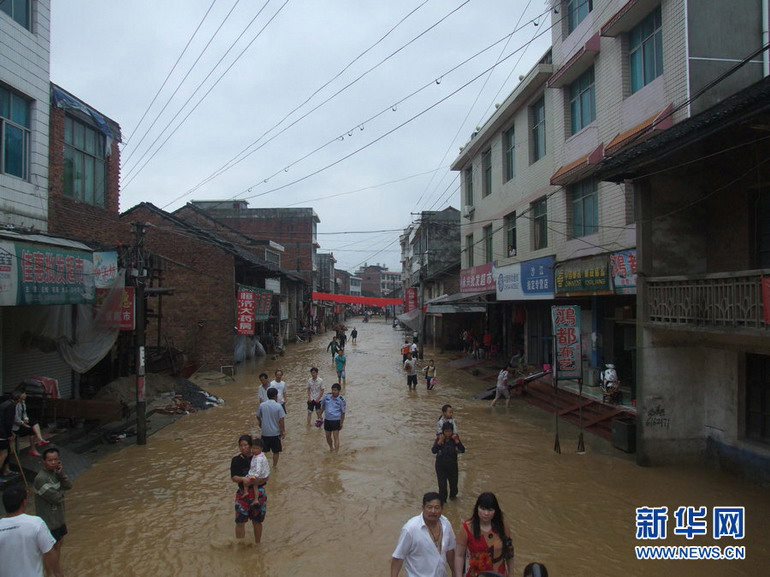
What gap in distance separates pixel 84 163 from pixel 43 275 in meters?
5.47

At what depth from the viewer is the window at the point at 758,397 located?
9961 mm

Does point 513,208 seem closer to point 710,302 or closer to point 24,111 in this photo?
point 710,302

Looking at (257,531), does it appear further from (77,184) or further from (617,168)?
(77,184)

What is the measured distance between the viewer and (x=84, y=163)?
14758 mm

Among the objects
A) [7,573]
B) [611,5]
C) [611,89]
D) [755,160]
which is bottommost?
[7,573]

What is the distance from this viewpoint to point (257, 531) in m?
7.19

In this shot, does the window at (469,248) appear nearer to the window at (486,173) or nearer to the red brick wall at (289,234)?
the window at (486,173)

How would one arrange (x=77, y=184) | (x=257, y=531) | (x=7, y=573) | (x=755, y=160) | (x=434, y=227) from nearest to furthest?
(x=7, y=573), (x=257, y=531), (x=755, y=160), (x=77, y=184), (x=434, y=227)

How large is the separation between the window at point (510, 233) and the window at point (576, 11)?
24.1 feet

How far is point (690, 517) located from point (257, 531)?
6.69 metres

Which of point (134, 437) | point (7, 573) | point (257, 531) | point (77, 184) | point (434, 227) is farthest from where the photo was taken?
point (434, 227)

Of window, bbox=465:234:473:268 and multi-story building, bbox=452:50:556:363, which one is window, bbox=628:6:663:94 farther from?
window, bbox=465:234:473:268

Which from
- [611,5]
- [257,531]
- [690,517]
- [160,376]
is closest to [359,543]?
[257,531]

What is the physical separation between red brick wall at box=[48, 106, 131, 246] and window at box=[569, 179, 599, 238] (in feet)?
46.2
